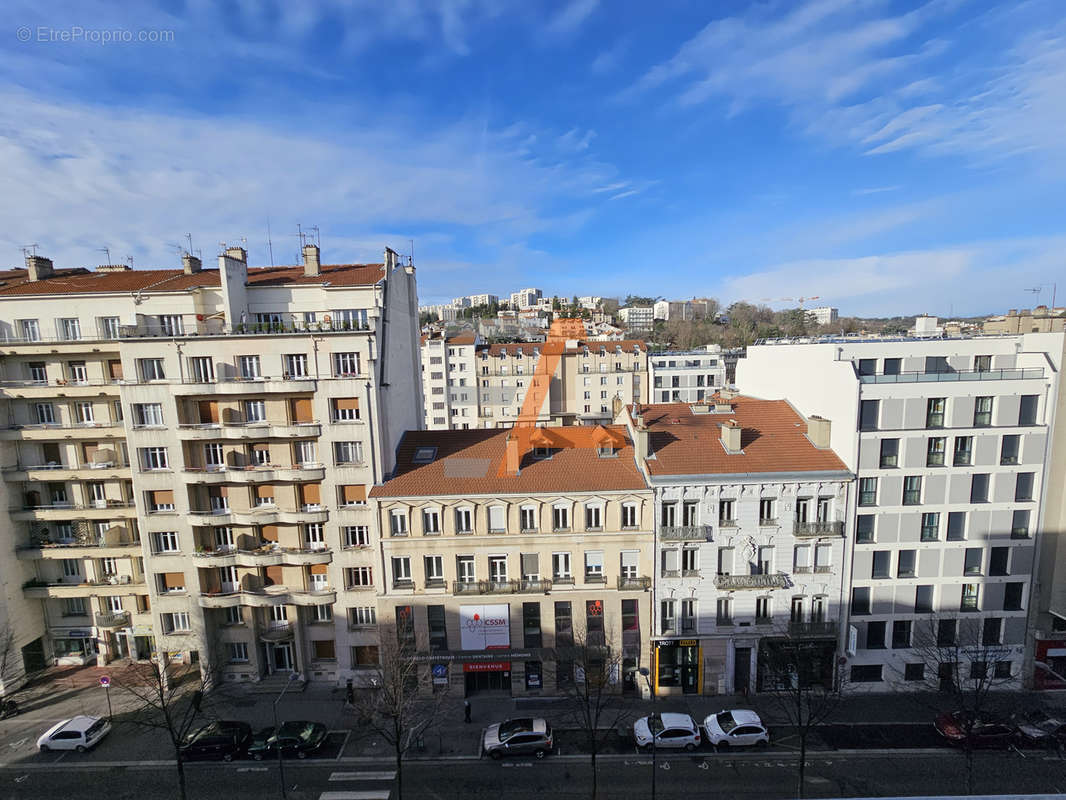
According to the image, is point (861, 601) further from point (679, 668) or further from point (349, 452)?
point (349, 452)

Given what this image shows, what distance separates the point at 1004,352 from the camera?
34.1 metres

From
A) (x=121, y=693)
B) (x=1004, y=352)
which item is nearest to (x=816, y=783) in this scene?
(x=1004, y=352)

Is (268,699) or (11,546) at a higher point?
(11,546)

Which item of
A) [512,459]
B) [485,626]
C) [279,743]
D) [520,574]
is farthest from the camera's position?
[512,459]

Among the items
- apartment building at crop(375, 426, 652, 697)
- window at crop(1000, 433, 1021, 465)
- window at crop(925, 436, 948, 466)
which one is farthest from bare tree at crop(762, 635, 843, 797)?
window at crop(1000, 433, 1021, 465)

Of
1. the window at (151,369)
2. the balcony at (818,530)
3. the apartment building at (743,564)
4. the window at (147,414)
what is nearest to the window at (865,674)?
the apartment building at (743,564)

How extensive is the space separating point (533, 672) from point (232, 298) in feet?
103

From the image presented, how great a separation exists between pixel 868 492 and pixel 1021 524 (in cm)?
1030

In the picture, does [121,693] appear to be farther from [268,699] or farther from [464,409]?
[464,409]

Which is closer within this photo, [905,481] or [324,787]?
[324,787]

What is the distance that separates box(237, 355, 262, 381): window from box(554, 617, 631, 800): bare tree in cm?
2619

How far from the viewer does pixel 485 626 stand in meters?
32.8

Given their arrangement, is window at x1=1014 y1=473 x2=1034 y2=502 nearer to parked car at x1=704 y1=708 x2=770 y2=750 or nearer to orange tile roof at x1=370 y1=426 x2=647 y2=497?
parked car at x1=704 y1=708 x2=770 y2=750

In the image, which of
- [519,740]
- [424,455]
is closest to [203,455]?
[424,455]
